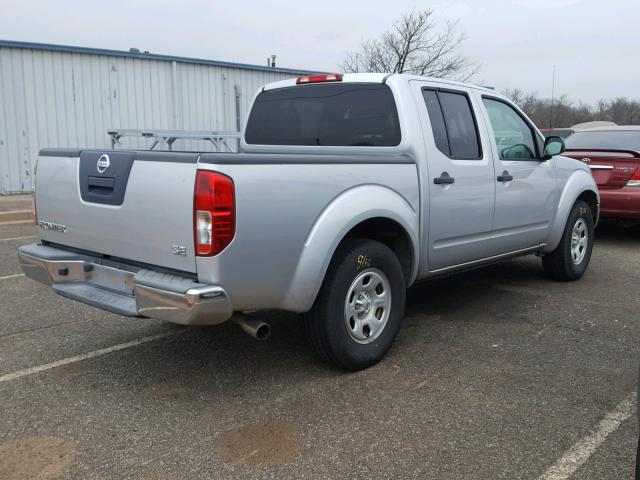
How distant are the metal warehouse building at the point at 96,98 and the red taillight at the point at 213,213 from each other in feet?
40.9

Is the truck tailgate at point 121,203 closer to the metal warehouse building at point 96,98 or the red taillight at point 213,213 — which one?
the red taillight at point 213,213

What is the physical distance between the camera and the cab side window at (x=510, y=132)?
5.24 metres

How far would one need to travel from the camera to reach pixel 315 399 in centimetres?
358

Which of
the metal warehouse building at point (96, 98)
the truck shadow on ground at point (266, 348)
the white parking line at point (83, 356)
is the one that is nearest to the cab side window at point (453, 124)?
the truck shadow on ground at point (266, 348)

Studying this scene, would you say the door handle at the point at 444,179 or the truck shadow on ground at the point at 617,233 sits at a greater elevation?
the door handle at the point at 444,179

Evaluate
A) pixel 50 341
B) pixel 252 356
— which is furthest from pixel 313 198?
pixel 50 341

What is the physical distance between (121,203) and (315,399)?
5.16ft

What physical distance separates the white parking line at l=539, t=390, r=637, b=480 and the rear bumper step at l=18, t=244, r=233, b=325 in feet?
5.78

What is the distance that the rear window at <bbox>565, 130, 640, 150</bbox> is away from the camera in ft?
29.3

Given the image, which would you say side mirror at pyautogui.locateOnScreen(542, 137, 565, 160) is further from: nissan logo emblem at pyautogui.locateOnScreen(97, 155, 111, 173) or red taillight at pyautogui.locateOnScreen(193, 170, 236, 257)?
Result: nissan logo emblem at pyautogui.locateOnScreen(97, 155, 111, 173)

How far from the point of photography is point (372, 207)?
382 cm

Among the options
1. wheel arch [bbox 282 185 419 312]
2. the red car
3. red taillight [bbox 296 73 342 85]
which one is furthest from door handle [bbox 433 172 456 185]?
the red car

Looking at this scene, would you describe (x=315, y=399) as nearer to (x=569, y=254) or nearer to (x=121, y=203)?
(x=121, y=203)

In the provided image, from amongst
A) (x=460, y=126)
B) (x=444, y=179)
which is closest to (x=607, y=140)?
(x=460, y=126)
